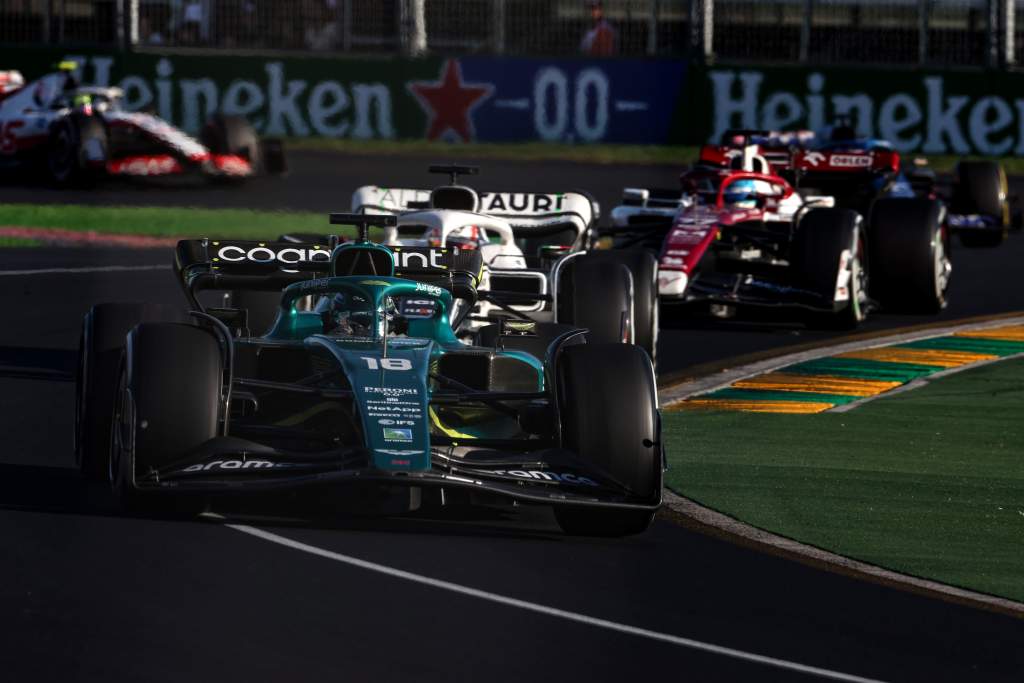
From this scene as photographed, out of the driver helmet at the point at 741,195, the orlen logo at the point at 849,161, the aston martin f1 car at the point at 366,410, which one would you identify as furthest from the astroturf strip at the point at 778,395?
the orlen logo at the point at 849,161

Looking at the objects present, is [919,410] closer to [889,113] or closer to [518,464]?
[518,464]

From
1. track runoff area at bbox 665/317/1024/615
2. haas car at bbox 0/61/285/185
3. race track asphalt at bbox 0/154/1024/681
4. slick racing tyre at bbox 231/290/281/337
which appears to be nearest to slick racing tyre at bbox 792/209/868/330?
track runoff area at bbox 665/317/1024/615

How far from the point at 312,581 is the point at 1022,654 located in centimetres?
273

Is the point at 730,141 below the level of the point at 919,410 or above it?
above

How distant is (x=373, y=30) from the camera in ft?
116

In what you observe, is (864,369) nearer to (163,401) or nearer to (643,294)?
(643,294)

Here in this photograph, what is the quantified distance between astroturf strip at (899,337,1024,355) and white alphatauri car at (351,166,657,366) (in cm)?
297

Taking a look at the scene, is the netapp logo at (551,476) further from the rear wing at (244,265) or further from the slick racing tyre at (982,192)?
the slick racing tyre at (982,192)

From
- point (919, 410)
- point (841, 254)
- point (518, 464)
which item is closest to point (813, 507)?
point (518, 464)

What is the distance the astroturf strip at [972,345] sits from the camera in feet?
57.6

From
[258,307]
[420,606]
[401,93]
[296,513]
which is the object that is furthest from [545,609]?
[401,93]

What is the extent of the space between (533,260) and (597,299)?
3407 millimetres

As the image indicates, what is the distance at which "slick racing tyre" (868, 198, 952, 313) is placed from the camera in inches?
754

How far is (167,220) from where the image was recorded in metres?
26.4
